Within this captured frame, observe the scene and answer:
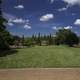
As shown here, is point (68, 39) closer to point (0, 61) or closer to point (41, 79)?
point (0, 61)

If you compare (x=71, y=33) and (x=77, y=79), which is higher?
(x=71, y=33)

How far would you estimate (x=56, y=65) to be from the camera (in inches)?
692

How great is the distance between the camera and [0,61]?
1861 centimetres

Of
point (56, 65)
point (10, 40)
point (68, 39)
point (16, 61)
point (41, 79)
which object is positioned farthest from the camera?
point (68, 39)

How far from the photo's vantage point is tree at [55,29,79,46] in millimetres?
56062

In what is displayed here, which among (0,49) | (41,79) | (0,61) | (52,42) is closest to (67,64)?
(0,61)

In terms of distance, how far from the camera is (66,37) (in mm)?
57656

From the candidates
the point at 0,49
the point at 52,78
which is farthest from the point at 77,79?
the point at 0,49

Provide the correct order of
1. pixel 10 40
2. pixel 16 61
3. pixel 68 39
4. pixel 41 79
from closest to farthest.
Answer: pixel 41 79 → pixel 16 61 → pixel 10 40 → pixel 68 39

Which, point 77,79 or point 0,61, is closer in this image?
point 77,79

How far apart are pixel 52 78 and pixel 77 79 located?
4.16 feet

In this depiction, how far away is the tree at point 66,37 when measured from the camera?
2207 inches

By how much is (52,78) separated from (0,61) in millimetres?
7599

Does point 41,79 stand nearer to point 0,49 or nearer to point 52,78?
point 52,78
